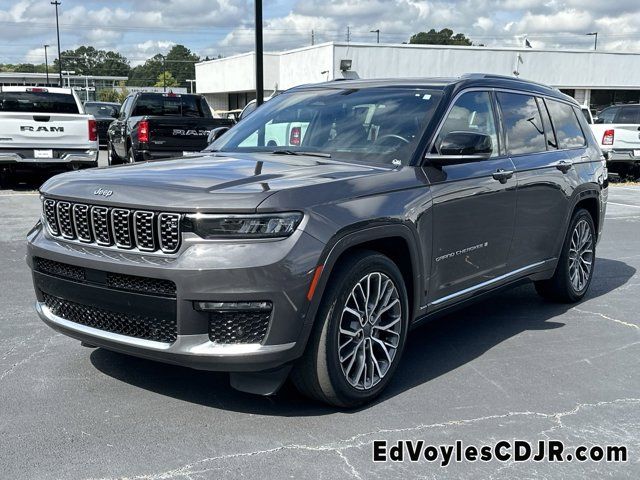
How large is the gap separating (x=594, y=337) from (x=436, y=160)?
211 cm

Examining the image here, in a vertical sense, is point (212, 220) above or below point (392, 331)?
above

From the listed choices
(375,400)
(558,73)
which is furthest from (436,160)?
(558,73)

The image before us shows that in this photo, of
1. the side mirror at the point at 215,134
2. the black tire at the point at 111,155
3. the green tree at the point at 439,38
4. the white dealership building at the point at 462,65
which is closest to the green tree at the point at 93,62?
the green tree at the point at 439,38

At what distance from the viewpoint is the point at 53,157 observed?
13156mm

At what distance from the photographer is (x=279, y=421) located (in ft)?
12.7

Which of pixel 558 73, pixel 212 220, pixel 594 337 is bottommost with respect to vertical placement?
pixel 594 337

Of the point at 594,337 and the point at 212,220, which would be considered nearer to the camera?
the point at 212,220

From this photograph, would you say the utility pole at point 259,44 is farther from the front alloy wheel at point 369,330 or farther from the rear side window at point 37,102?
the front alloy wheel at point 369,330

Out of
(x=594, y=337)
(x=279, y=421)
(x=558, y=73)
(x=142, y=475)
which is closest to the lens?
(x=142, y=475)

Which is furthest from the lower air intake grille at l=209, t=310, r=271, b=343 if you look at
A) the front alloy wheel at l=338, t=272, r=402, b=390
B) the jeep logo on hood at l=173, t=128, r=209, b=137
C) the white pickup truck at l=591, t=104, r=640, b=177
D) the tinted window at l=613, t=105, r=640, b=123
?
the tinted window at l=613, t=105, r=640, b=123

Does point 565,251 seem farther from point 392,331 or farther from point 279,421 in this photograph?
point 279,421

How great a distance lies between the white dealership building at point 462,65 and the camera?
33.1 meters

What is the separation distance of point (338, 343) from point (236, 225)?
34.6 inches

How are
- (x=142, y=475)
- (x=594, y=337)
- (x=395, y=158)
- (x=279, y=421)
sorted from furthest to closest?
(x=594, y=337) < (x=395, y=158) < (x=279, y=421) < (x=142, y=475)
